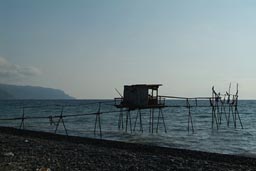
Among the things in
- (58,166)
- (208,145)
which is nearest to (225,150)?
(208,145)

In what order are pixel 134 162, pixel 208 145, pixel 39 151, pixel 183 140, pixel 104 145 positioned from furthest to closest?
pixel 183 140, pixel 208 145, pixel 104 145, pixel 39 151, pixel 134 162

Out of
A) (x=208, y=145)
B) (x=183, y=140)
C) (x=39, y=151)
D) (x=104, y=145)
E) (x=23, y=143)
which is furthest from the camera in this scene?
(x=183, y=140)

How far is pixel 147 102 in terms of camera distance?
143 ft

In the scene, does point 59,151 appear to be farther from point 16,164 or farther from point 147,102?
point 147,102

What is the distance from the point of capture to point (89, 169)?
19.0 m

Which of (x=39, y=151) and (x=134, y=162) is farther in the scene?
(x=39, y=151)

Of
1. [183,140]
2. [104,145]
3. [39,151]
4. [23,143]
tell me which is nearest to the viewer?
[39,151]

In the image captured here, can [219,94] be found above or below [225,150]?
above

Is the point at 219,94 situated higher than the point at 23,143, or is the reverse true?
the point at 219,94

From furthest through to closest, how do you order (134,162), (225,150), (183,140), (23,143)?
(183,140), (225,150), (23,143), (134,162)

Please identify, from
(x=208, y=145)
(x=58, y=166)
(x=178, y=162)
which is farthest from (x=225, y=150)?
(x=58, y=166)

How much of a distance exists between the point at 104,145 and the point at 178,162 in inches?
388

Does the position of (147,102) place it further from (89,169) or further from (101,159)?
(89,169)

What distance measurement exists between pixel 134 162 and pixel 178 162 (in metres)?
2.37
